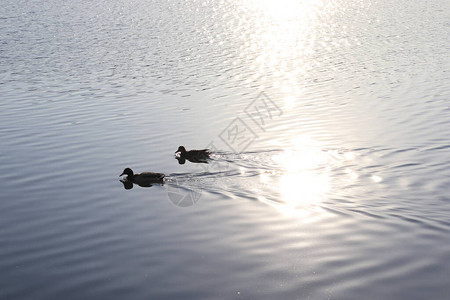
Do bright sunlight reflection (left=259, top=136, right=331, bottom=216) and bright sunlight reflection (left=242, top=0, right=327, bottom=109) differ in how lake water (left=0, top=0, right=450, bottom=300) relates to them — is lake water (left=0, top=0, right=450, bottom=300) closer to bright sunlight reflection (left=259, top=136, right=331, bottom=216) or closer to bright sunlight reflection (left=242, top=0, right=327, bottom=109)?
bright sunlight reflection (left=259, top=136, right=331, bottom=216)

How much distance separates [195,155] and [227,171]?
4.82 feet

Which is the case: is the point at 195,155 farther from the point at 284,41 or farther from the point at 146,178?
the point at 284,41

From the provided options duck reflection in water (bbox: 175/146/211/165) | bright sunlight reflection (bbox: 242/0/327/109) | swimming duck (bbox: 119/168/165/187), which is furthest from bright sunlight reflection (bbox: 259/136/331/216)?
bright sunlight reflection (bbox: 242/0/327/109)

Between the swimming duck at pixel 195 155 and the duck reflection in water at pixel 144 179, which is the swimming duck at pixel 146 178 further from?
the swimming duck at pixel 195 155

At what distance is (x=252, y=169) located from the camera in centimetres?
1584

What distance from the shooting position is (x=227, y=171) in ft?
52.0

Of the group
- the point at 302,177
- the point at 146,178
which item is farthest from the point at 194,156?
the point at 302,177

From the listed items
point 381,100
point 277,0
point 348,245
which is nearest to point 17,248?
point 348,245

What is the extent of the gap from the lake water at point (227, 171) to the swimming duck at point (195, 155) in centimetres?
40

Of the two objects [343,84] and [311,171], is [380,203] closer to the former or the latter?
[311,171]

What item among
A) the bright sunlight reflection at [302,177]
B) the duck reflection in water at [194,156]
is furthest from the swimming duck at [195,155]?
the bright sunlight reflection at [302,177]

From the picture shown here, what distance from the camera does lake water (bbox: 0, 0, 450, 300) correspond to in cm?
998

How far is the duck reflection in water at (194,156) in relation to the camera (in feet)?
55.2

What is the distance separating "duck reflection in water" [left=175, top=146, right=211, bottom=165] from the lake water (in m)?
0.35
